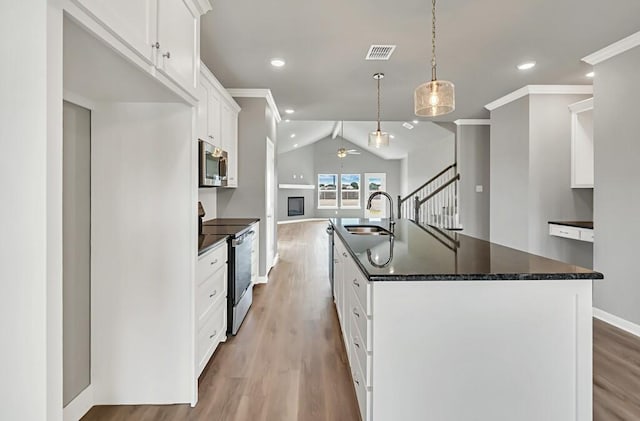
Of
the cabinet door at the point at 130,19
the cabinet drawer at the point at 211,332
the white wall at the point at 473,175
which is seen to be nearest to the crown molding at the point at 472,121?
the white wall at the point at 473,175

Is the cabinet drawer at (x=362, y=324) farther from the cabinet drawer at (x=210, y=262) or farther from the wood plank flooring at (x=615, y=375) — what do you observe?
the wood plank flooring at (x=615, y=375)

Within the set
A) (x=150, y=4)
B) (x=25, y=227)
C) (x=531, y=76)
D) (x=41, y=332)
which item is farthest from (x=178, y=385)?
(x=531, y=76)

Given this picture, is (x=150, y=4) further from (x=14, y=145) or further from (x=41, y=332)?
(x=41, y=332)

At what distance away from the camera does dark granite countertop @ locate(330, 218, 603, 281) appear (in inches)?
58.1

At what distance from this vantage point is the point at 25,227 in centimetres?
89

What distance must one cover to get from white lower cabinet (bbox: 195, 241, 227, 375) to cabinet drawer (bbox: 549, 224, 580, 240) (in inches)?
153

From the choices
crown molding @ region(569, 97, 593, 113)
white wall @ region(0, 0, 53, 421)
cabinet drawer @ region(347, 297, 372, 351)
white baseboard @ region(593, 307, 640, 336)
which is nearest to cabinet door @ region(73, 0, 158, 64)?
white wall @ region(0, 0, 53, 421)

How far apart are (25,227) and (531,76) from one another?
16.4 ft

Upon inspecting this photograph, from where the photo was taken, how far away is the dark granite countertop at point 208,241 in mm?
2303

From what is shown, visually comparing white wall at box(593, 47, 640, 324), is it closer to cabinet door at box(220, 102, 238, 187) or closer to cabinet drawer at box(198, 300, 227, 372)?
cabinet drawer at box(198, 300, 227, 372)

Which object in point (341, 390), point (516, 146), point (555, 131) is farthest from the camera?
point (516, 146)

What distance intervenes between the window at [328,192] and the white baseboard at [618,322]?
12599 mm

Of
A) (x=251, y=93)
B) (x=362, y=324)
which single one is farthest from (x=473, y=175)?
(x=362, y=324)

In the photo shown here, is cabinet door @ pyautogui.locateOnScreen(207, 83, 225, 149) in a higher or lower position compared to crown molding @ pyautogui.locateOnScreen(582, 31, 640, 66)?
lower
